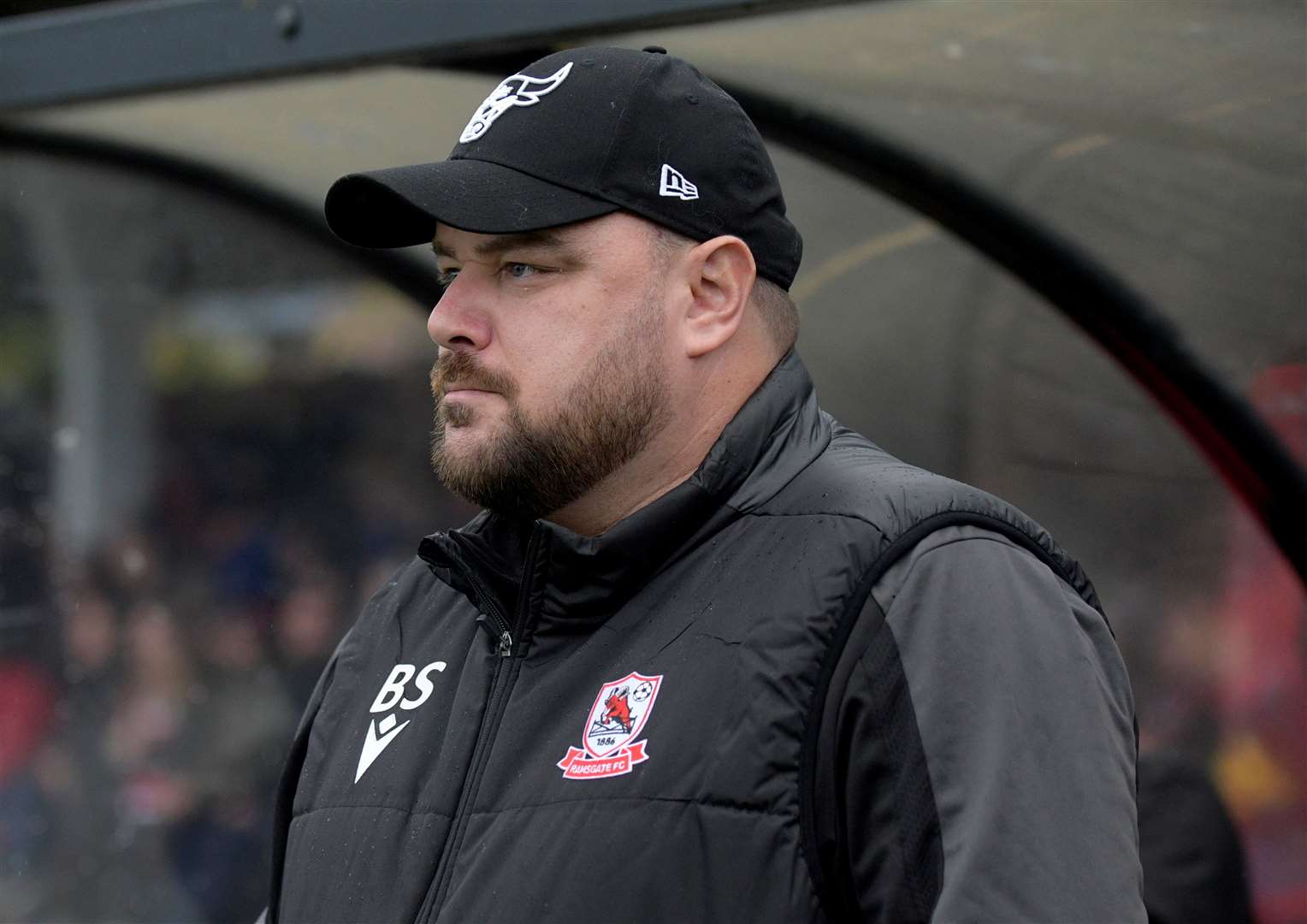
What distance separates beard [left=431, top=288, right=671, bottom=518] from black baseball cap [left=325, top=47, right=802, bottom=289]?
115 millimetres

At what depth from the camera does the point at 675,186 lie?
1.43m

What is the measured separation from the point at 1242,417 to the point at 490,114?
197 cm

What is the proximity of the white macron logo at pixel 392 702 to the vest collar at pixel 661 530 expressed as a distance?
0.12 meters

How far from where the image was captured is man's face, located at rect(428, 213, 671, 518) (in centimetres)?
144

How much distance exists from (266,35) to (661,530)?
1.76m

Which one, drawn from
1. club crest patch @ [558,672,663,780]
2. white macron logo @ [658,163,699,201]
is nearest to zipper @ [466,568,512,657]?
club crest patch @ [558,672,663,780]

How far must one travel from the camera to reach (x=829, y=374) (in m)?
3.60

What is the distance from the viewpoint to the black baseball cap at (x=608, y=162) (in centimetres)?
142

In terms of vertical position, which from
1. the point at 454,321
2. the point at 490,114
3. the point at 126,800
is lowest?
the point at 126,800

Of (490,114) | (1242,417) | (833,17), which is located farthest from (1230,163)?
(490,114)

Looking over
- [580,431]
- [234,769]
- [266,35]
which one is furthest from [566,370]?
[234,769]

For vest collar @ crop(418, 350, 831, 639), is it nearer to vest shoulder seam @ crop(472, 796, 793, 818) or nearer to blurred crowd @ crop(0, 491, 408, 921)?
vest shoulder seam @ crop(472, 796, 793, 818)

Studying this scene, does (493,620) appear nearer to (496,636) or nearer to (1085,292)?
(496,636)

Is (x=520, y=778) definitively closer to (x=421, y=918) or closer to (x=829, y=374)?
(x=421, y=918)
